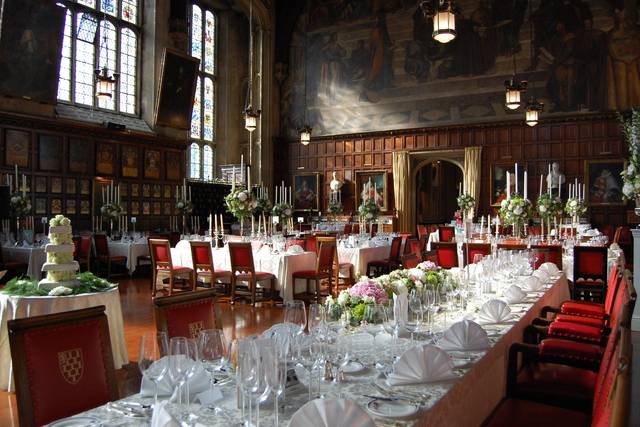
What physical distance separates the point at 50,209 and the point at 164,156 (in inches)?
154

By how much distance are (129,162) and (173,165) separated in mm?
1669

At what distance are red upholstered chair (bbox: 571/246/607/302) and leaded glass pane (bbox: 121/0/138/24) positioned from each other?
1410cm

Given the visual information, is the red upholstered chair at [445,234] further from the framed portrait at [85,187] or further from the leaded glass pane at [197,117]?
the leaded glass pane at [197,117]

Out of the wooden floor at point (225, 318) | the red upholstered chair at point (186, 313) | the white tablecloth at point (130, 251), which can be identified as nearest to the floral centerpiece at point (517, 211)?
the wooden floor at point (225, 318)

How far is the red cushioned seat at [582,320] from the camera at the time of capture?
4.28 m

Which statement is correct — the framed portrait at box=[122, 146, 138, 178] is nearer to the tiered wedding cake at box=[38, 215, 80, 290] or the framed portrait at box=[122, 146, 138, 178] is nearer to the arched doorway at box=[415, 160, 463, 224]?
the tiered wedding cake at box=[38, 215, 80, 290]

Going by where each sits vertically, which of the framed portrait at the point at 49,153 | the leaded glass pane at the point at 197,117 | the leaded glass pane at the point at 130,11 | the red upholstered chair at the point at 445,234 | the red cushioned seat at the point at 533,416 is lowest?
the red cushioned seat at the point at 533,416

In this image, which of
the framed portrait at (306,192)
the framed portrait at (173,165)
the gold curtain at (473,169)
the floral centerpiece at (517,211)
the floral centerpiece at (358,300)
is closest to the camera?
Result: the floral centerpiece at (358,300)

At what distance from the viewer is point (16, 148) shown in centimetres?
1214

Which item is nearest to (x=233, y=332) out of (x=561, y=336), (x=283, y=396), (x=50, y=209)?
(x=561, y=336)

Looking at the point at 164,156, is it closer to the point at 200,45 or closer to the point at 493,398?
the point at 200,45

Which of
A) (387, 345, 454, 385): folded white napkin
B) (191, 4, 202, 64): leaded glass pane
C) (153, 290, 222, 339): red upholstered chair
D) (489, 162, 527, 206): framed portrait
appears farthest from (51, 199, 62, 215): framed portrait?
(387, 345, 454, 385): folded white napkin

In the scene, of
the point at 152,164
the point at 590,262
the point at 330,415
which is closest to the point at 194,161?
the point at 152,164

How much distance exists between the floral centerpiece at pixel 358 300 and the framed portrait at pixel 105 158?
41.4ft
